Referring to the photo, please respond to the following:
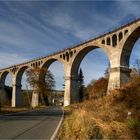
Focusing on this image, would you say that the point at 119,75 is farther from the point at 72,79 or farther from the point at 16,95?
the point at 16,95

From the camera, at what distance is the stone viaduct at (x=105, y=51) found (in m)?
43.2

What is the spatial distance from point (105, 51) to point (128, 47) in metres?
5.08

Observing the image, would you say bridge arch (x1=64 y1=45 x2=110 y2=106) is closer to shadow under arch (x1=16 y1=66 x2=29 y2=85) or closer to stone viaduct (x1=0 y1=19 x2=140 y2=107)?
stone viaduct (x1=0 y1=19 x2=140 y2=107)

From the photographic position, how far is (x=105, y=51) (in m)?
47.8

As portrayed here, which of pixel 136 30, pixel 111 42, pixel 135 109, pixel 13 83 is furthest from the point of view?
pixel 13 83

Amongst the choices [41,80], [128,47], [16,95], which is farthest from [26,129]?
[16,95]

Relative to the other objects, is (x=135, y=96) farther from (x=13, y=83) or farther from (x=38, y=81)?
(x=13, y=83)

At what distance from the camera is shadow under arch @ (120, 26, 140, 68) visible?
42.4 metres

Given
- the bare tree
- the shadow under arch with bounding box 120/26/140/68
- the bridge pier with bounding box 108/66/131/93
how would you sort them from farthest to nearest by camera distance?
the bare tree < the bridge pier with bounding box 108/66/131/93 < the shadow under arch with bounding box 120/26/140/68

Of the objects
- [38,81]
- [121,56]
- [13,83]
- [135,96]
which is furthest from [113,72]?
[13,83]

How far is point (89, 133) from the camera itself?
1041 centimetres

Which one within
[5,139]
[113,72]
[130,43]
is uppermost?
[130,43]

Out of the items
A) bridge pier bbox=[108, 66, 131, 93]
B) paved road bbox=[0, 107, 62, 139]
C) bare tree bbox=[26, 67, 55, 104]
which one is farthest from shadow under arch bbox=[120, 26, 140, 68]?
bare tree bbox=[26, 67, 55, 104]

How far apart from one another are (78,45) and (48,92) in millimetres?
20534
